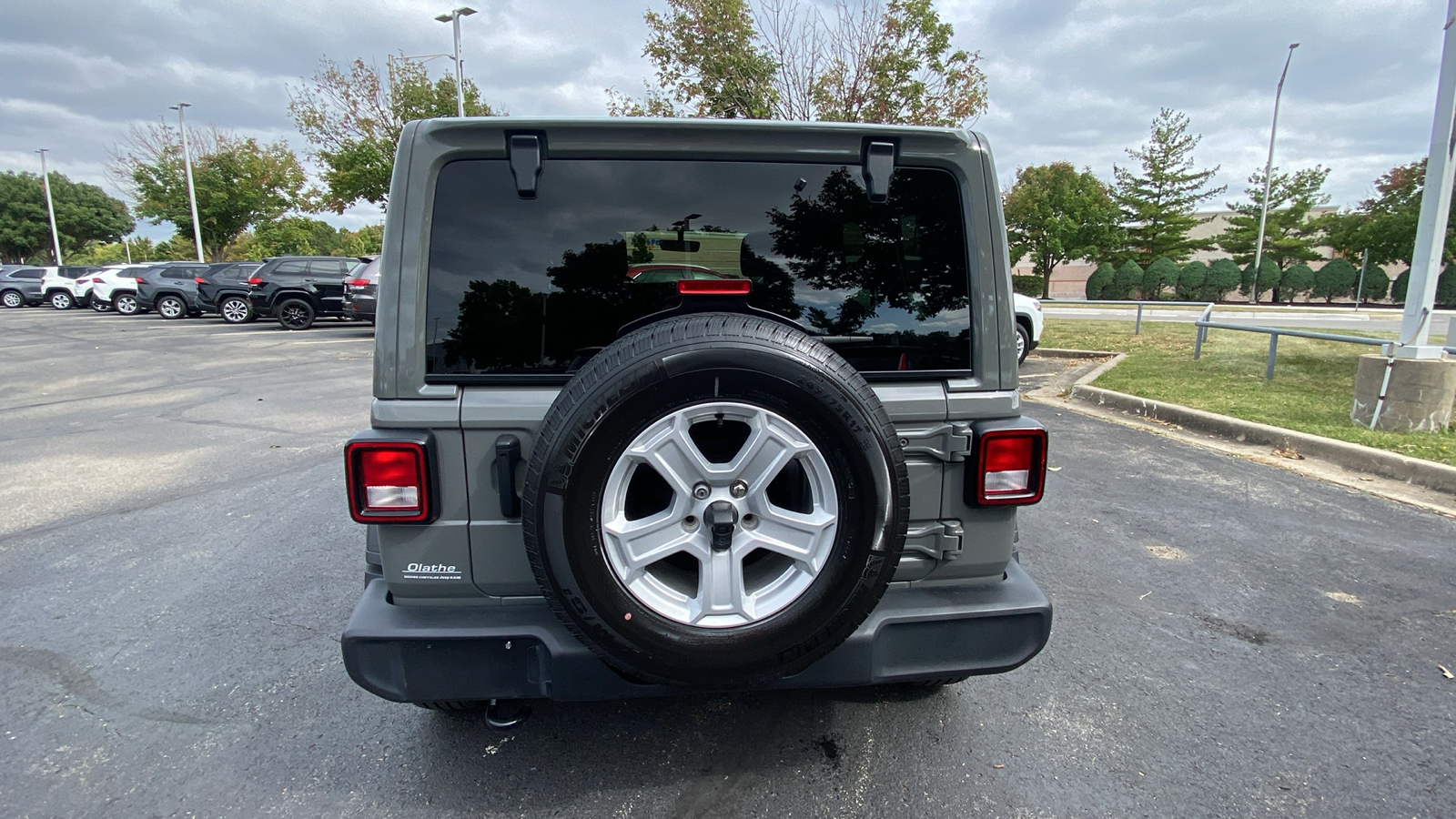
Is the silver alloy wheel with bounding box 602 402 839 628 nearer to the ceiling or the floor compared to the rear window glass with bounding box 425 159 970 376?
nearer to the floor

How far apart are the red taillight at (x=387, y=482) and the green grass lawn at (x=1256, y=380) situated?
7.33 m

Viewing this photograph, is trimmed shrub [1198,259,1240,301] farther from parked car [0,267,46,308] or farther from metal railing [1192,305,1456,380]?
parked car [0,267,46,308]

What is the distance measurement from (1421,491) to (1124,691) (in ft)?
14.3

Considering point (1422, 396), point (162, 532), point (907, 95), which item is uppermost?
point (907, 95)

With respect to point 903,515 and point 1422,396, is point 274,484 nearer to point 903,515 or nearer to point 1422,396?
A: point 903,515

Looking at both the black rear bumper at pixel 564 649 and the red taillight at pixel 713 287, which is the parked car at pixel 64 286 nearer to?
the black rear bumper at pixel 564 649

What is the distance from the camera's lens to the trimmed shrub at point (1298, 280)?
41.8 meters

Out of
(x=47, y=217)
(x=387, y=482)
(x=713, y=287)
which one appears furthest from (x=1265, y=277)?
(x=47, y=217)

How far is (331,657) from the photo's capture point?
10.1 feet

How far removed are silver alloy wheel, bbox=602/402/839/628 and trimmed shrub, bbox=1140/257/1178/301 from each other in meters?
47.7

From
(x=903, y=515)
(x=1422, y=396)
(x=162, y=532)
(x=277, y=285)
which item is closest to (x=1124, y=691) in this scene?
(x=903, y=515)

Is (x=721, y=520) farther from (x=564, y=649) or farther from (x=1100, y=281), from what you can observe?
(x=1100, y=281)

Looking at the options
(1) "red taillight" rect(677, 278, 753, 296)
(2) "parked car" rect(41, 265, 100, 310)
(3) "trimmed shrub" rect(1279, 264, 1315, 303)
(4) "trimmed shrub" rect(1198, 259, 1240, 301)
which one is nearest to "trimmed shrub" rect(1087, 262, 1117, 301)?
(4) "trimmed shrub" rect(1198, 259, 1240, 301)

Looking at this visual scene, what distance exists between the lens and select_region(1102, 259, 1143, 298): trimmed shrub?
1695 inches
